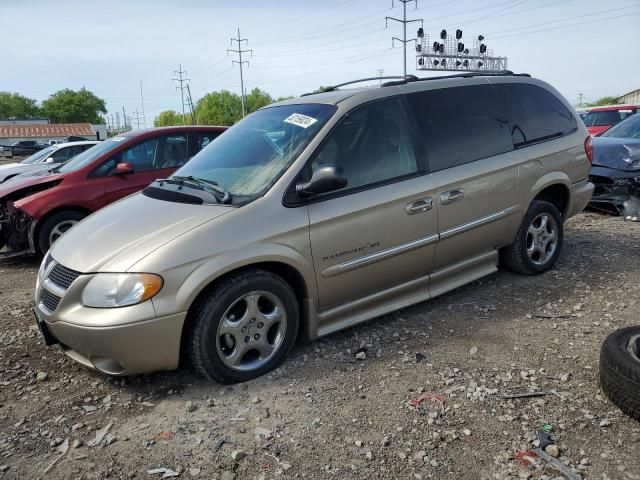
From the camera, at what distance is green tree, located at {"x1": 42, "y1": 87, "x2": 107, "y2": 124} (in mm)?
114562

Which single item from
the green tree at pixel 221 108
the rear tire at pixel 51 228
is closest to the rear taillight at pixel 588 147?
the rear tire at pixel 51 228

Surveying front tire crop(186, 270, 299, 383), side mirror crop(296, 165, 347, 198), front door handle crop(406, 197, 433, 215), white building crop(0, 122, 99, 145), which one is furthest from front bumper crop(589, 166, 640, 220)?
white building crop(0, 122, 99, 145)

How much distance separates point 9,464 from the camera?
2723 millimetres

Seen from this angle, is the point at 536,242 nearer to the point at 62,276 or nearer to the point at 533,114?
the point at 533,114

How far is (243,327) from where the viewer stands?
3326mm

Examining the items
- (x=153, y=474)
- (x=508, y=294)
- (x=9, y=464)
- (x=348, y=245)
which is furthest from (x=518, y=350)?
(x=9, y=464)

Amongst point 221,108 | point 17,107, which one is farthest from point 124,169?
point 17,107

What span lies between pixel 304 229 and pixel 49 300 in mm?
1664

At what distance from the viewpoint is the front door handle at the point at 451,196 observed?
4020mm

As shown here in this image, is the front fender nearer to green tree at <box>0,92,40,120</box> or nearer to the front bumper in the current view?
the front bumper

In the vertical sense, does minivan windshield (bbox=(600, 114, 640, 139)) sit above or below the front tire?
above

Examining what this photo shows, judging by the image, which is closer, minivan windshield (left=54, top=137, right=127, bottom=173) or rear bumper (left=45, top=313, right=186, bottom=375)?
rear bumper (left=45, top=313, right=186, bottom=375)

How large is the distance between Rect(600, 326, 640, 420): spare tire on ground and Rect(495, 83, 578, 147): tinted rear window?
6.72 feet

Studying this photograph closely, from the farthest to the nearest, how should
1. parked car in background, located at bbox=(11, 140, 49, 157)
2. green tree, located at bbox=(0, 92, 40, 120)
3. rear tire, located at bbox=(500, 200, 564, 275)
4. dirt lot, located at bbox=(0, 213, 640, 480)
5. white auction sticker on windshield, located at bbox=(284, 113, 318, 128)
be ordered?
green tree, located at bbox=(0, 92, 40, 120) < parked car in background, located at bbox=(11, 140, 49, 157) < rear tire, located at bbox=(500, 200, 564, 275) < white auction sticker on windshield, located at bbox=(284, 113, 318, 128) < dirt lot, located at bbox=(0, 213, 640, 480)
